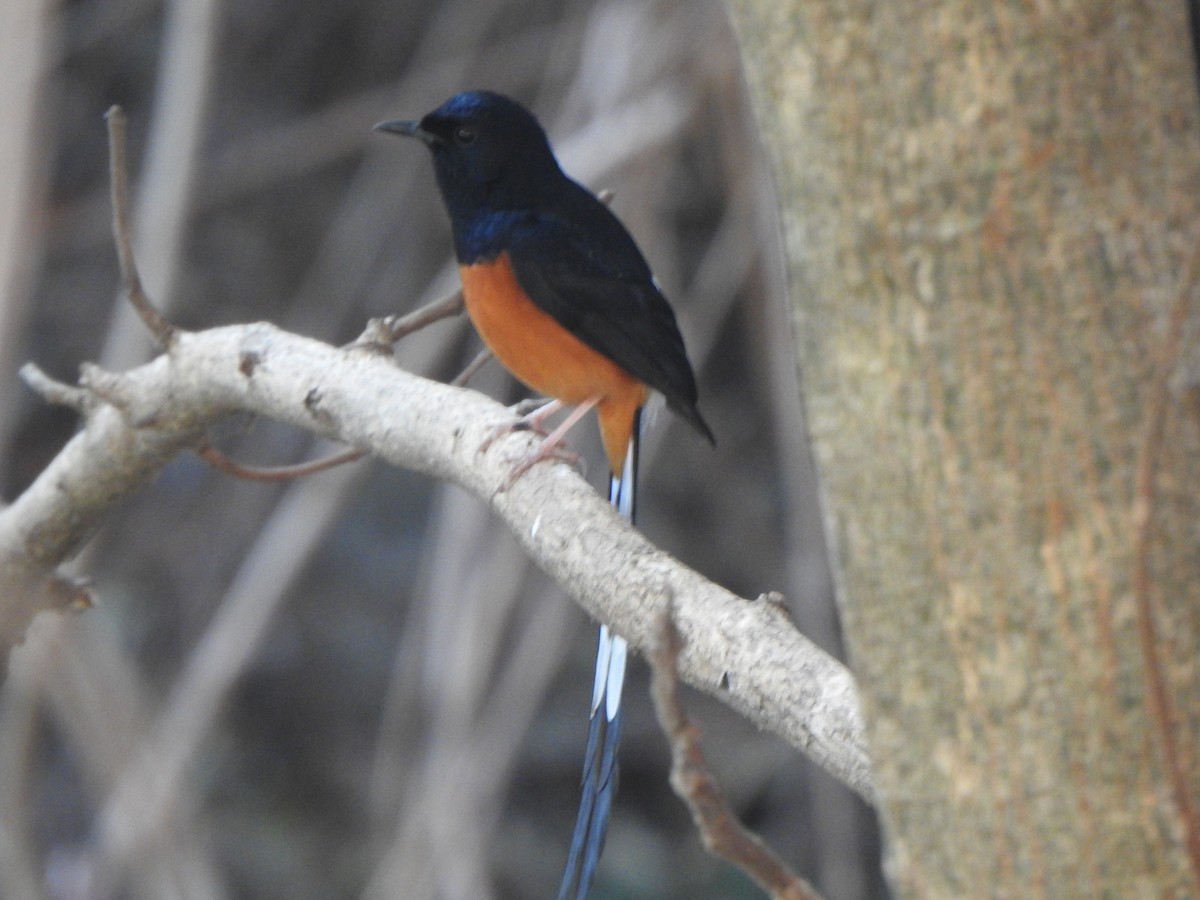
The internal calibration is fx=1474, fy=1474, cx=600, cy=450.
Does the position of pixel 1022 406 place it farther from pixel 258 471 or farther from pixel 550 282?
pixel 550 282

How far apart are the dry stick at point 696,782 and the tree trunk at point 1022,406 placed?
0.08m

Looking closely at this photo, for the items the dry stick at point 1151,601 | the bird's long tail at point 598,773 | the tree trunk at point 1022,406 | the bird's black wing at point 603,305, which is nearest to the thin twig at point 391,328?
the bird's black wing at point 603,305

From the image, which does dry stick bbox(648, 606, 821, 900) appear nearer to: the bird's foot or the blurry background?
the bird's foot

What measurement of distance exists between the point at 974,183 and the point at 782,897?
401mm

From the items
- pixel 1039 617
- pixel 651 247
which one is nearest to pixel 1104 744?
pixel 1039 617

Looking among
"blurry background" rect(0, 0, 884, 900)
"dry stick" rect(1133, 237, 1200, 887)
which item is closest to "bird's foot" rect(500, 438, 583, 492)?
"dry stick" rect(1133, 237, 1200, 887)

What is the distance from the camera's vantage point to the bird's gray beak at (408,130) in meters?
2.64

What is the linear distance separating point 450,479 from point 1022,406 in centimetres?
116

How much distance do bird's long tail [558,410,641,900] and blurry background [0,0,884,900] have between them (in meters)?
1.46

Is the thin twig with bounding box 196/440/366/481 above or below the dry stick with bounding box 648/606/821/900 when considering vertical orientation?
above

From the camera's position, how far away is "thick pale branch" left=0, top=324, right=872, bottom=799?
1233 mm

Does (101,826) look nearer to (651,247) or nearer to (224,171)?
(651,247)

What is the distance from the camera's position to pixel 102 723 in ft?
8.16

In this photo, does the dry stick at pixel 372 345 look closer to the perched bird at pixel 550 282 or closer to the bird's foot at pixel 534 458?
the perched bird at pixel 550 282
